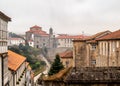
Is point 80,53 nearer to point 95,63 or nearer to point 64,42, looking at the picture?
point 95,63

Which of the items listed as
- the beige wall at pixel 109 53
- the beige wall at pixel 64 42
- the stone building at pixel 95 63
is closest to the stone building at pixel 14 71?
the stone building at pixel 95 63

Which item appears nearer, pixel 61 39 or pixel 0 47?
pixel 0 47

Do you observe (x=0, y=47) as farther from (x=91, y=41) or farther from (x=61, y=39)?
(x=61, y=39)

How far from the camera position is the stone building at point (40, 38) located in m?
182

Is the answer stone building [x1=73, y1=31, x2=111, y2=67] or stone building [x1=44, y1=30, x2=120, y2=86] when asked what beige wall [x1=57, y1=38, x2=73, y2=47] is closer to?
stone building [x1=73, y1=31, x2=111, y2=67]

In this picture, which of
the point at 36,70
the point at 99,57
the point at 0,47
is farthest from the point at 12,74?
the point at 36,70

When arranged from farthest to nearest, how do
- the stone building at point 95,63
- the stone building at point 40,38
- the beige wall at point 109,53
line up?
1. the stone building at point 40,38
2. the beige wall at point 109,53
3. the stone building at point 95,63

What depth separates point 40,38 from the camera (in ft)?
612

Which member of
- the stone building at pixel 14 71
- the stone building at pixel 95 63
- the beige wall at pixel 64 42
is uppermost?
the beige wall at pixel 64 42

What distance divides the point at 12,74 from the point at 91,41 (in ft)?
69.9

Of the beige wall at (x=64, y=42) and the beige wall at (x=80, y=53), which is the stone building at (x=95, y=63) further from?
the beige wall at (x=64, y=42)

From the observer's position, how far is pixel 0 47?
101 ft

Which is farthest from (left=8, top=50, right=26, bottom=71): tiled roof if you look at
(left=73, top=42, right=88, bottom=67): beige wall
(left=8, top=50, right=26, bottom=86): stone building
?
(left=73, top=42, right=88, bottom=67): beige wall

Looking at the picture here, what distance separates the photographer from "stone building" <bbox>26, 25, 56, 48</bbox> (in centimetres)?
18250
